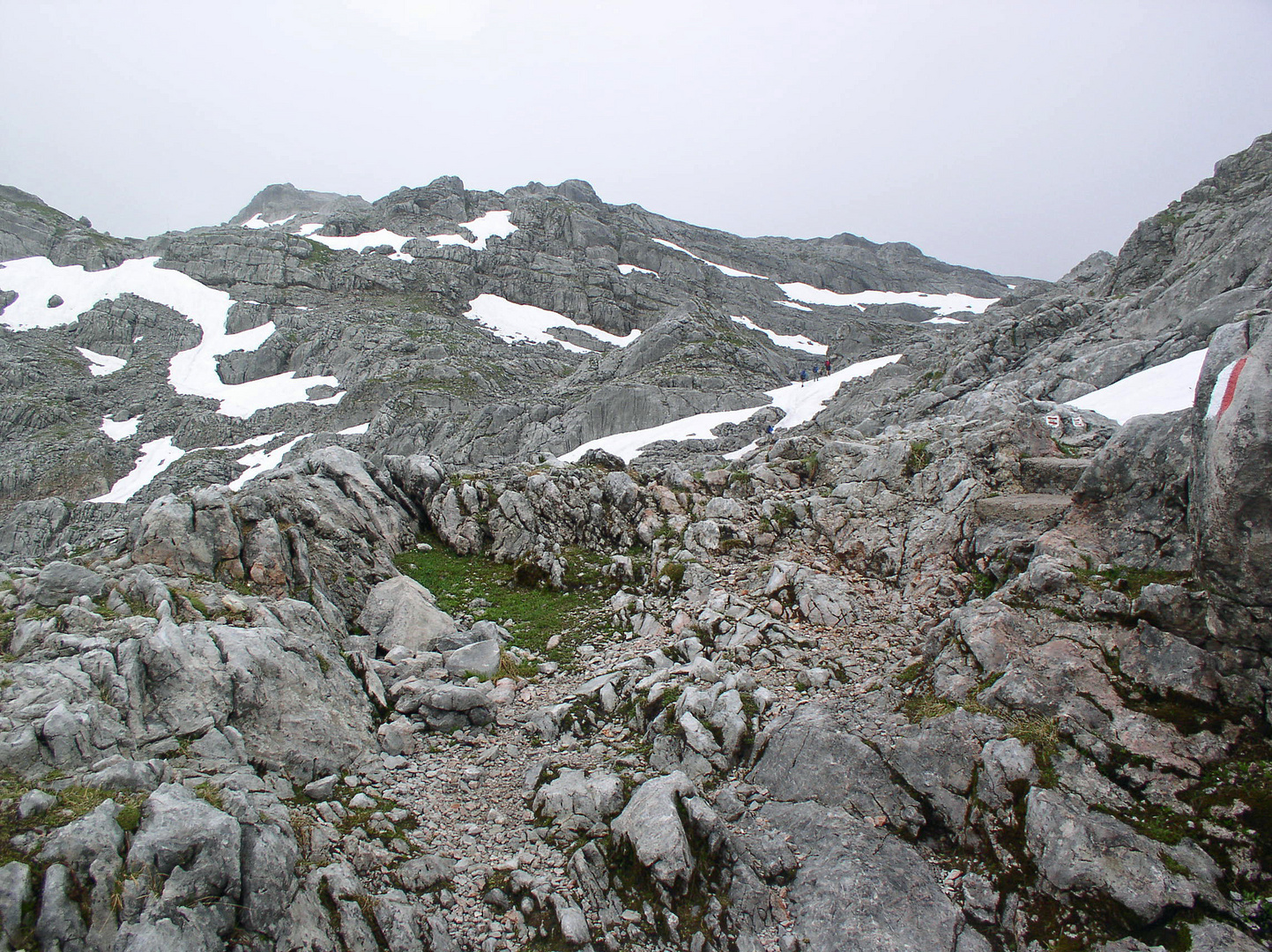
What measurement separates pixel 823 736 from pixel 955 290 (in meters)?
145

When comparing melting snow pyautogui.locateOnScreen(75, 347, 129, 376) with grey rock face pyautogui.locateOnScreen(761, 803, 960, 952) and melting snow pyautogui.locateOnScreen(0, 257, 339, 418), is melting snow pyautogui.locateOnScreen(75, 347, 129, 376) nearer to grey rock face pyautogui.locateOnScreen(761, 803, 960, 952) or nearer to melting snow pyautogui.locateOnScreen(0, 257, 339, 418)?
melting snow pyautogui.locateOnScreen(0, 257, 339, 418)

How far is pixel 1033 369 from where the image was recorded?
84.3ft

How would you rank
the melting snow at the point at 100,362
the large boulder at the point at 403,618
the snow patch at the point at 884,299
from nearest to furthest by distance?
the large boulder at the point at 403,618, the melting snow at the point at 100,362, the snow patch at the point at 884,299

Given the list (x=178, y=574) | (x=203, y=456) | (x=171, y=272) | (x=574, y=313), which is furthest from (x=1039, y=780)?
(x=171, y=272)

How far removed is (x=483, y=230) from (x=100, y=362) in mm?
56028

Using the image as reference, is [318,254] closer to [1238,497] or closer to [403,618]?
[403,618]

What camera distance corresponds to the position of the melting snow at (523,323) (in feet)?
242

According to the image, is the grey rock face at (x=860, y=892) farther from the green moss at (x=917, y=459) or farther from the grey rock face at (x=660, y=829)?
the green moss at (x=917, y=459)

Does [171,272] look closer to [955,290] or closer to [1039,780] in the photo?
[1039,780]

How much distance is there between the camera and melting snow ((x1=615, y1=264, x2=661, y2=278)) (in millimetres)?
93375

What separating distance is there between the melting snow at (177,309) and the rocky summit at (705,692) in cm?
5027

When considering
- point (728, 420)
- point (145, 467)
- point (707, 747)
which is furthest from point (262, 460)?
point (707, 747)

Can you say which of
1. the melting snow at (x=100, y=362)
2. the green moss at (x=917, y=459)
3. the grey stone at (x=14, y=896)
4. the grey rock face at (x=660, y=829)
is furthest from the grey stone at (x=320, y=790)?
the melting snow at (x=100, y=362)

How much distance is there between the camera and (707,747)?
9.13m
